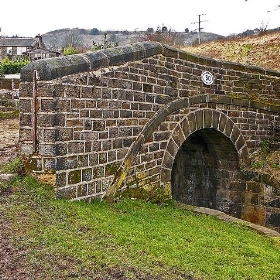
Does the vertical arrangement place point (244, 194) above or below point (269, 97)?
below

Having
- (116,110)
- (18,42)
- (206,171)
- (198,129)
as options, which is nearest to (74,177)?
(116,110)

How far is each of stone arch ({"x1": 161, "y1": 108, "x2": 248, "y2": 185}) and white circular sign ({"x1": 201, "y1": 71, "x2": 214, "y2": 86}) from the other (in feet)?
2.20

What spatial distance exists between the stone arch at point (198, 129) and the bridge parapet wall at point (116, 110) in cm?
3

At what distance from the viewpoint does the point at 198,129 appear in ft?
32.6

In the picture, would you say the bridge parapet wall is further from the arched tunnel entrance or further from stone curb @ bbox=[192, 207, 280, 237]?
stone curb @ bbox=[192, 207, 280, 237]

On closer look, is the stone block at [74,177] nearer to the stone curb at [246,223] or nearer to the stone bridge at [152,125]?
the stone bridge at [152,125]

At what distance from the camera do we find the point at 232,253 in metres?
5.69

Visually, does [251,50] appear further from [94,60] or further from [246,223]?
[94,60]

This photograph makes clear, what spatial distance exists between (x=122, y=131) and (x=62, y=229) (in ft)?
9.75

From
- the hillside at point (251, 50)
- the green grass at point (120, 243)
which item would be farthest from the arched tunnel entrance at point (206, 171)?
the hillside at point (251, 50)

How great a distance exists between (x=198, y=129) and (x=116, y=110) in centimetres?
321

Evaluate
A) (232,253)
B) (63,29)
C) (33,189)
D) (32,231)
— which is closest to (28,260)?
(32,231)

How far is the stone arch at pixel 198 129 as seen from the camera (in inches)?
356

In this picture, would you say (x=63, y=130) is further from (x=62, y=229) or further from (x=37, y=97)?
(x=62, y=229)
